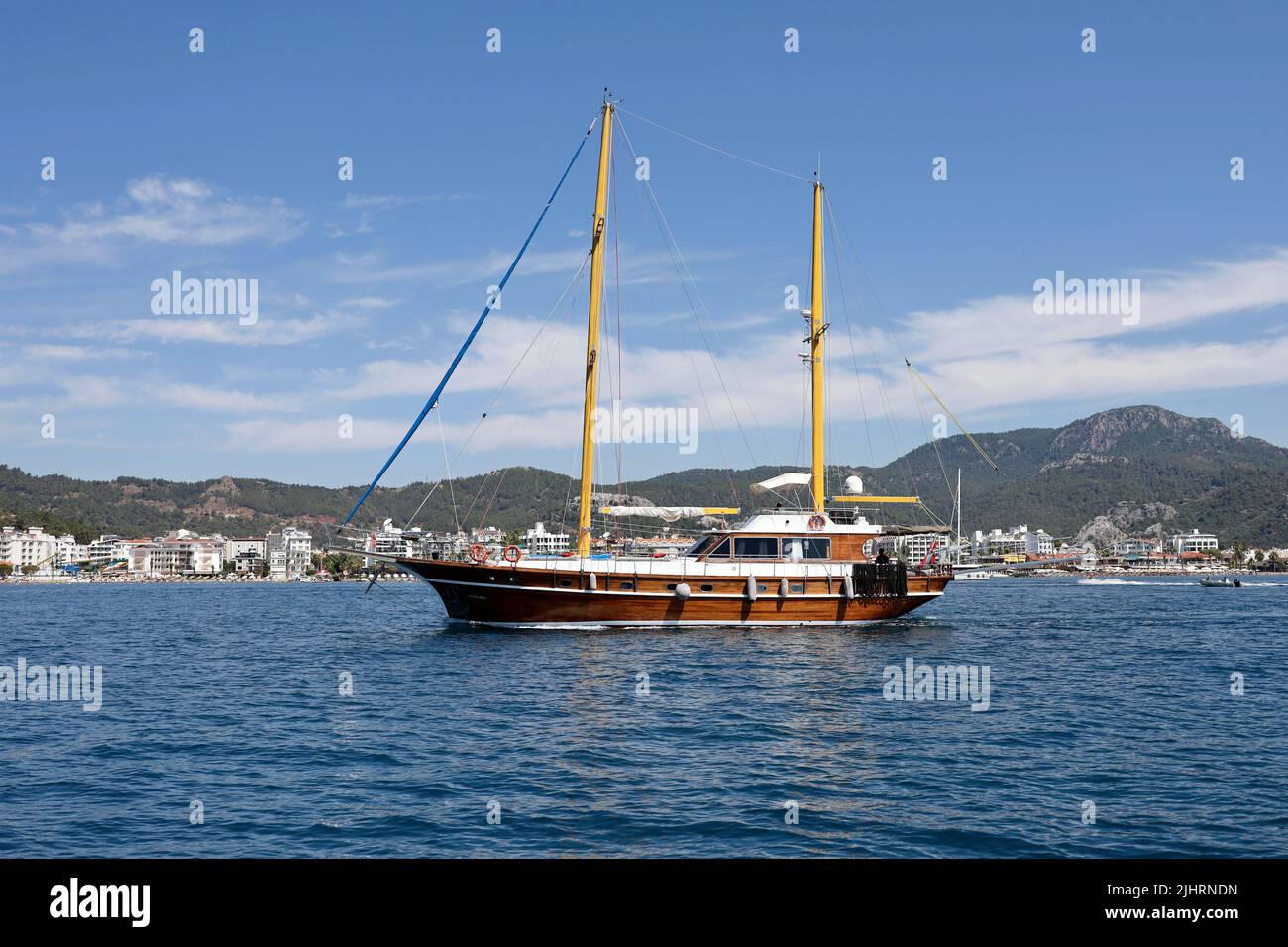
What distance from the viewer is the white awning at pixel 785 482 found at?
4992 centimetres

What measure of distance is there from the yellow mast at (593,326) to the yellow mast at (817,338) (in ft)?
39.3

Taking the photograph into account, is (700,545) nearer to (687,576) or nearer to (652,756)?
(687,576)

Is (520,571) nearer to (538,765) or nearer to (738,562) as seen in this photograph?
(738,562)

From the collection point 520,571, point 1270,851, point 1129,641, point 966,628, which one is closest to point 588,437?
point 520,571

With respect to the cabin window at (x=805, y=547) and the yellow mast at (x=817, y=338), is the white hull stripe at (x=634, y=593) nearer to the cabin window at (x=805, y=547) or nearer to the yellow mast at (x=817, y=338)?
the cabin window at (x=805, y=547)

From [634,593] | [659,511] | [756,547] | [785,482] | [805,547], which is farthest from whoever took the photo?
[785,482]

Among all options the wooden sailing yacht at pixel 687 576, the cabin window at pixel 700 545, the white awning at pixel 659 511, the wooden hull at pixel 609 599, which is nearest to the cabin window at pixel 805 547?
the wooden sailing yacht at pixel 687 576

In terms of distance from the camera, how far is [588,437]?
4644 cm

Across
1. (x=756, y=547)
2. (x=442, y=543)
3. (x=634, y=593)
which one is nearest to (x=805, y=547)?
(x=756, y=547)

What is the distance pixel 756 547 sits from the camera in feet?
151

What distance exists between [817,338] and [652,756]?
36028mm

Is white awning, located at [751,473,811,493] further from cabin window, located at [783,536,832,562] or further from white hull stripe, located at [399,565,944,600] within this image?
white hull stripe, located at [399,565,944,600]

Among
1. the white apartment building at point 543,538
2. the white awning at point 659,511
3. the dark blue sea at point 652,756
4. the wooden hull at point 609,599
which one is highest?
the white awning at point 659,511

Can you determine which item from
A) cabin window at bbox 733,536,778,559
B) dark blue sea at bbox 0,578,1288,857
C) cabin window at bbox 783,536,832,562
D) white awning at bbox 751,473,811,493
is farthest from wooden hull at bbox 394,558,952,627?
white awning at bbox 751,473,811,493
